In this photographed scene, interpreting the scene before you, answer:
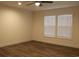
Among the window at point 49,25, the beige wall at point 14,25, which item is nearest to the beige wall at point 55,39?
the window at point 49,25

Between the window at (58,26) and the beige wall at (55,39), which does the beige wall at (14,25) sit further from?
the window at (58,26)

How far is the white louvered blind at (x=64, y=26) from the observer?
5.56 meters

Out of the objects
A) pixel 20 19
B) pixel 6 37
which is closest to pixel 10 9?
pixel 20 19

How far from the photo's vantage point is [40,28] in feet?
→ 22.3

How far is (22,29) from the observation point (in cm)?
654

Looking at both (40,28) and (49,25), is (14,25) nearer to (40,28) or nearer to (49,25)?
(40,28)

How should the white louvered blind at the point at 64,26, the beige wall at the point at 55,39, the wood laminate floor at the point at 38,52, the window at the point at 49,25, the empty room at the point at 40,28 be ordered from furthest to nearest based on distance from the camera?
the window at the point at 49,25, the white louvered blind at the point at 64,26, the beige wall at the point at 55,39, the empty room at the point at 40,28, the wood laminate floor at the point at 38,52

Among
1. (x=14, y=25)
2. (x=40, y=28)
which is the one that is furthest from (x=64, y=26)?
(x=14, y=25)

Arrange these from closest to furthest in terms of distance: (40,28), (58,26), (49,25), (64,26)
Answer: (64,26)
(58,26)
(49,25)
(40,28)

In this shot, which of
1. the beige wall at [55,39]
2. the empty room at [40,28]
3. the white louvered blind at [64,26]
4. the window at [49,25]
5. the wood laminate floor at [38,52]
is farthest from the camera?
the window at [49,25]

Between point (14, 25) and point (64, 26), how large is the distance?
2797mm

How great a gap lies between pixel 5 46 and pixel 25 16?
2315mm

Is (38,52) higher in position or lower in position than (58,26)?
lower

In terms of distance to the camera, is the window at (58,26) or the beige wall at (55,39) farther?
the window at (58,26)
